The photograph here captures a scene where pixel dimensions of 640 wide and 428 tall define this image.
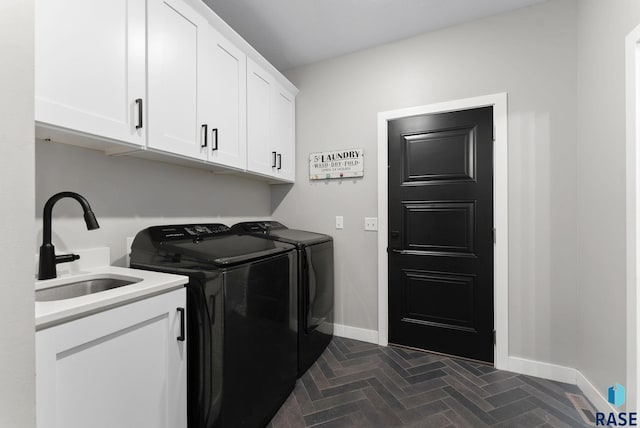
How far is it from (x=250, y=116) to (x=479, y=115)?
1889 mm

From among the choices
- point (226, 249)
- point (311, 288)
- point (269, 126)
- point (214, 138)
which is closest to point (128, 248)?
point (226, 249)

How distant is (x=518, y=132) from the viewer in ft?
6.95

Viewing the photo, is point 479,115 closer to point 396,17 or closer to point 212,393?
point 396,17

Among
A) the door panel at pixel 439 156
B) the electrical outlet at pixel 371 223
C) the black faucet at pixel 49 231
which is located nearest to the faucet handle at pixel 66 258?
the black faucet at pixel 49 231

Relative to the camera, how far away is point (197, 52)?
A: 5.53 ft

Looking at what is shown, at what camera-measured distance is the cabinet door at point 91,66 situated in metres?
1.04

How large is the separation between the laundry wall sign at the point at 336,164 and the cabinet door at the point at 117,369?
6.18 feet

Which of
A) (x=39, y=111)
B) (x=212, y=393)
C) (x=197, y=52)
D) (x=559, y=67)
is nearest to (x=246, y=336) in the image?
(x=212, y=393)

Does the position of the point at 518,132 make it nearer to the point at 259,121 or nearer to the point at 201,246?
the point at 259,121

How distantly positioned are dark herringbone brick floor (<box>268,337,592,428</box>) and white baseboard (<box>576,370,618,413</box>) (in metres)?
0.07

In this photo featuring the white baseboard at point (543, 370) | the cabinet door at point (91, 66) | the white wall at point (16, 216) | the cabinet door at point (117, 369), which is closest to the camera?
the white wall at point (16, 216)


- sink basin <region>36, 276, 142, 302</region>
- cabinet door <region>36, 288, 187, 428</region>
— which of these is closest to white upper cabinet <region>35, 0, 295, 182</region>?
sink basin <region>36, 276, 142, 302</region>

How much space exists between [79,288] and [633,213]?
9.17ft

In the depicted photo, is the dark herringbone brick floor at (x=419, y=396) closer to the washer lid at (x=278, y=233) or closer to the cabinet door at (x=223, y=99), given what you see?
the washer lid at (x=278, y=233)
